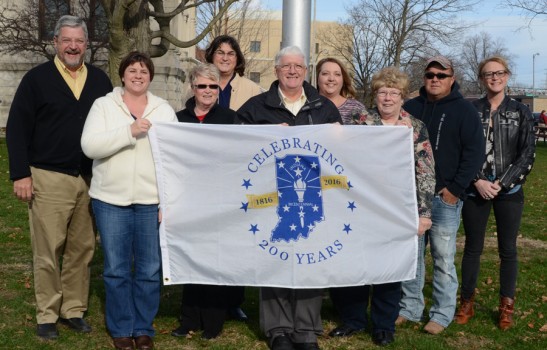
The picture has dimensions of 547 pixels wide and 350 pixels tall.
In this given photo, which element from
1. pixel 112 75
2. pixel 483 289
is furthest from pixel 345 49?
pixel 483 289

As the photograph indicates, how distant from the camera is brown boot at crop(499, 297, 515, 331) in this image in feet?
20.5

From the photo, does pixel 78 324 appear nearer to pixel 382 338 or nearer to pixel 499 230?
pixel 382 338

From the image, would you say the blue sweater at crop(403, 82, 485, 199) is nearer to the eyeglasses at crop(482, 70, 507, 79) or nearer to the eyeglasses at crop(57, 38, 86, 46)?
the eyeglasses at crop(482, 70, 507, 79)

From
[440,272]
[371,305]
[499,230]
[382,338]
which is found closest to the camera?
[382,338]

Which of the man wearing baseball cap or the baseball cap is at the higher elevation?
Result: the baseball cap

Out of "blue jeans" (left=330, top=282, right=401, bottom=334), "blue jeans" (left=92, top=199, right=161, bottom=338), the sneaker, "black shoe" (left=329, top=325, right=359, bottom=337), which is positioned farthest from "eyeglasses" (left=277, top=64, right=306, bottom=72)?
the sneaker

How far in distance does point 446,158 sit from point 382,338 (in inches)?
61.9

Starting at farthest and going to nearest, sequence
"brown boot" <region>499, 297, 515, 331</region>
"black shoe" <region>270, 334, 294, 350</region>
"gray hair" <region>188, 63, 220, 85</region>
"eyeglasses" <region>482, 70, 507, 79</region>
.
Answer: "brown boot" <region>499, 297, 515, 331</region> → "eyeglasses" <region>482, 70, 507, 79</region> → "gray hair" <region>188, 63, 220, 85</region> → "black shoe" <region>270, 334, 294, 350</region>

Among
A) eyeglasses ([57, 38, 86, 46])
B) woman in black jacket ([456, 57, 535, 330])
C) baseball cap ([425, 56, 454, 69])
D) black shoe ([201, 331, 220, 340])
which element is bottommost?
black shoe ([201, 331, 220, 340])

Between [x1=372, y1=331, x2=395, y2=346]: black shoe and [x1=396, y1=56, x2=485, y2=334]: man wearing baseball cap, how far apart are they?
449 mm

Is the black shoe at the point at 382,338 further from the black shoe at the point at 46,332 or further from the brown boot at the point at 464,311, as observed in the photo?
the black shoe at the point at 46,332

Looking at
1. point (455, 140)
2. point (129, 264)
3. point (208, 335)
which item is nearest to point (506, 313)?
point (455, 140)

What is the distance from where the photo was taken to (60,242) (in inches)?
225

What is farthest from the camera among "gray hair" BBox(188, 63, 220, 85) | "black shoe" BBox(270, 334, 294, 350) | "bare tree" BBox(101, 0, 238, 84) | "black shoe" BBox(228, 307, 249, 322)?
"bare tree" BBox(101, 0, 238, 84)
